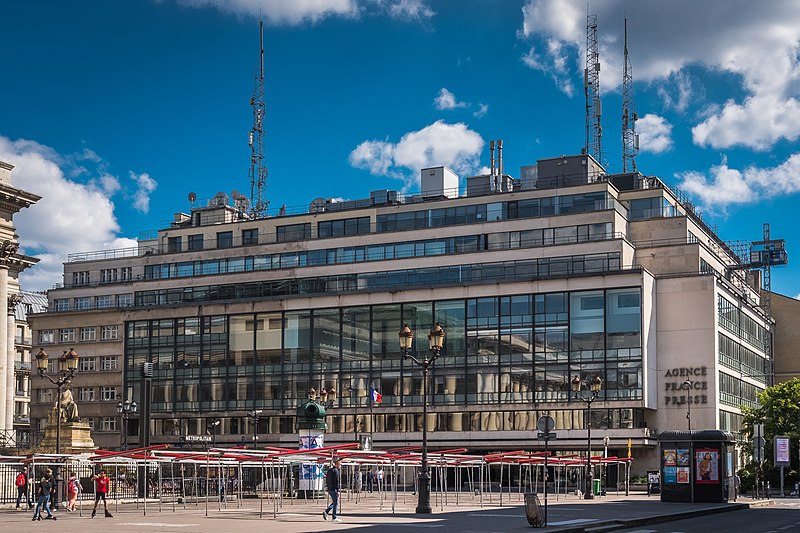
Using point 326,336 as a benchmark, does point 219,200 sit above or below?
above

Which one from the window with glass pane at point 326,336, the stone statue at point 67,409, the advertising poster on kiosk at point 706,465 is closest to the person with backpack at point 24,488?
the stone statue at point 67,409

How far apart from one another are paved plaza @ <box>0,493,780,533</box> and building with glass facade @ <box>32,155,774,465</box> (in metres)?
33.9

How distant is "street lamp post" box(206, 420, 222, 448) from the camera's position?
95.3 meters

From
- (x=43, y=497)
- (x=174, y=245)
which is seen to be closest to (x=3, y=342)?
(x=43, y=497)

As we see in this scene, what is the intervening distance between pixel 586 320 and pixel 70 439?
45.6 meters

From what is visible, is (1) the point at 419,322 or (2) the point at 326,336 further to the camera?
(2) the point at 326,336

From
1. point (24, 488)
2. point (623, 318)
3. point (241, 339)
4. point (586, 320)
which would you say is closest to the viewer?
point (24, 488)

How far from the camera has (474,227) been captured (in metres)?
94.9

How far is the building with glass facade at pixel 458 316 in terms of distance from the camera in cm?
8781

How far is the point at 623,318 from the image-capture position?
86938mm

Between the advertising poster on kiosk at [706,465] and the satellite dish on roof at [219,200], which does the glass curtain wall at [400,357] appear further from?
the advertising poster on kiosk at [706,465]

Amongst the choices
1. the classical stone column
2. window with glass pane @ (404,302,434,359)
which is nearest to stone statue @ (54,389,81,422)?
the classical stone column

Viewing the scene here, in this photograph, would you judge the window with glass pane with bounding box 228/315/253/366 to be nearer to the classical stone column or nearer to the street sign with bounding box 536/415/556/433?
the classical stone column

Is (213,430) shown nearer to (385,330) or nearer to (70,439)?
(385,330)
